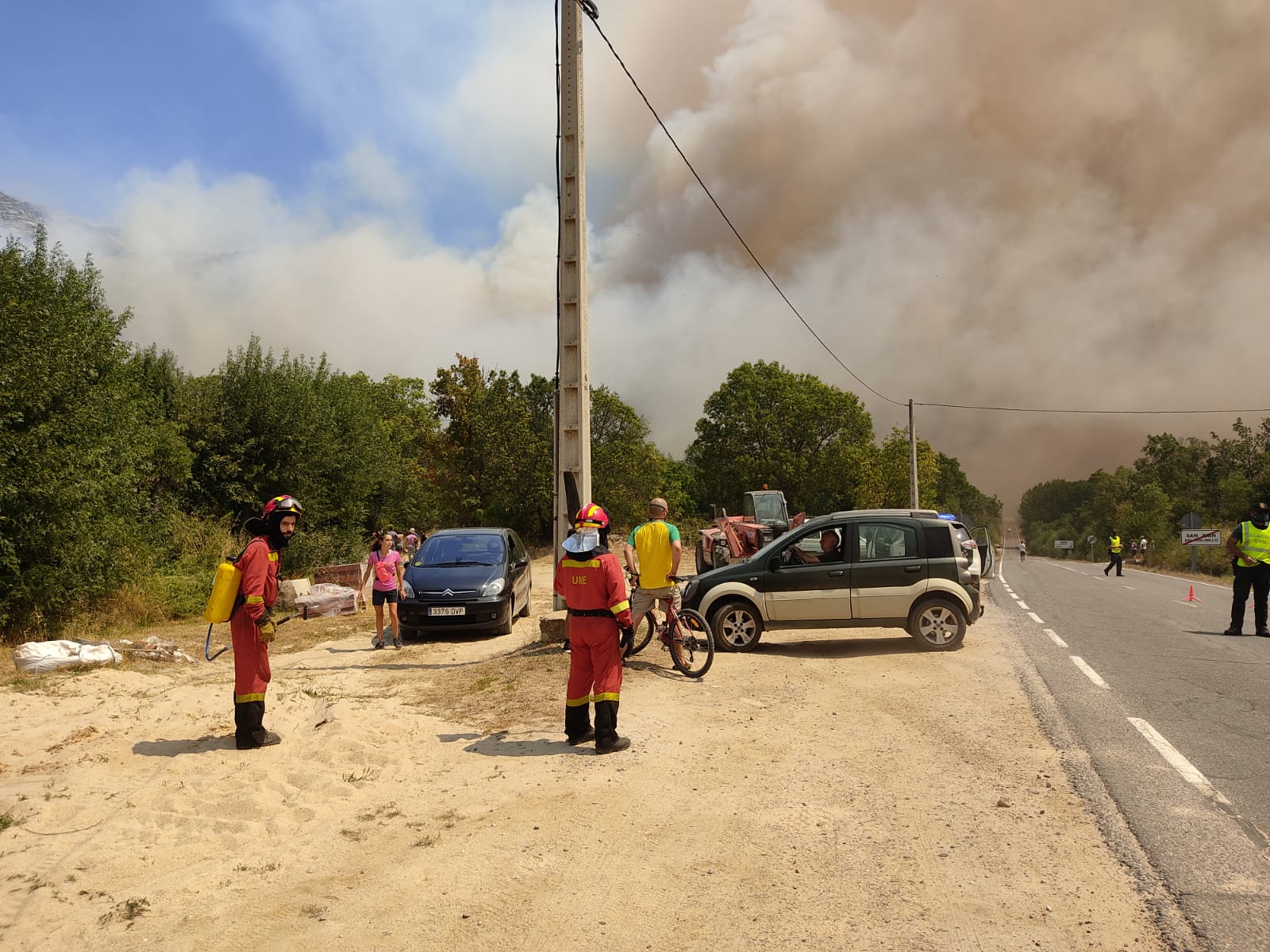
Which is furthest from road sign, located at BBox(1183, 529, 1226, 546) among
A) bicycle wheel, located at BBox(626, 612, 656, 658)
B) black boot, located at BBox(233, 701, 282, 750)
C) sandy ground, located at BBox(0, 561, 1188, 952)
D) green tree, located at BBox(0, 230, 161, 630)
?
black boot, located at BBox(233, 701, 282, 750)

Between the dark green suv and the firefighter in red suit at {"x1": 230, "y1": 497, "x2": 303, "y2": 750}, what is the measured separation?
19.4ft

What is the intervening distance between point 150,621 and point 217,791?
47.4 ft

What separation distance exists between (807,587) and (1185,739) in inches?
205

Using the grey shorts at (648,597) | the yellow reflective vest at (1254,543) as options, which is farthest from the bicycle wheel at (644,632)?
the yellow reflective vest at (1254,543)

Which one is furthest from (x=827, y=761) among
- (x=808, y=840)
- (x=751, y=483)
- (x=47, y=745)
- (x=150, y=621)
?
(x=751, y=483)

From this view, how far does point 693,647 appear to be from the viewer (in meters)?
9.93

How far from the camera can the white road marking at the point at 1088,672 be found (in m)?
9.32

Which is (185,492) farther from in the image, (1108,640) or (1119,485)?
(1119,485)

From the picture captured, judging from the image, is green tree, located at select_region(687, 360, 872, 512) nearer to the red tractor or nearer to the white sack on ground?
the red tractor

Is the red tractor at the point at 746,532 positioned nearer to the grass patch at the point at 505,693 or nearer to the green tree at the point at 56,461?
the grass patch at the point at 505,693

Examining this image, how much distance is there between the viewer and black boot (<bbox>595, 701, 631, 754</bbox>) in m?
6.82

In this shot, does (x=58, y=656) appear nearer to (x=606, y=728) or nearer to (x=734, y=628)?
(x=606, y=728)

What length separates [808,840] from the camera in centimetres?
496

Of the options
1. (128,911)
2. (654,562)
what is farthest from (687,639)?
(128,911)
